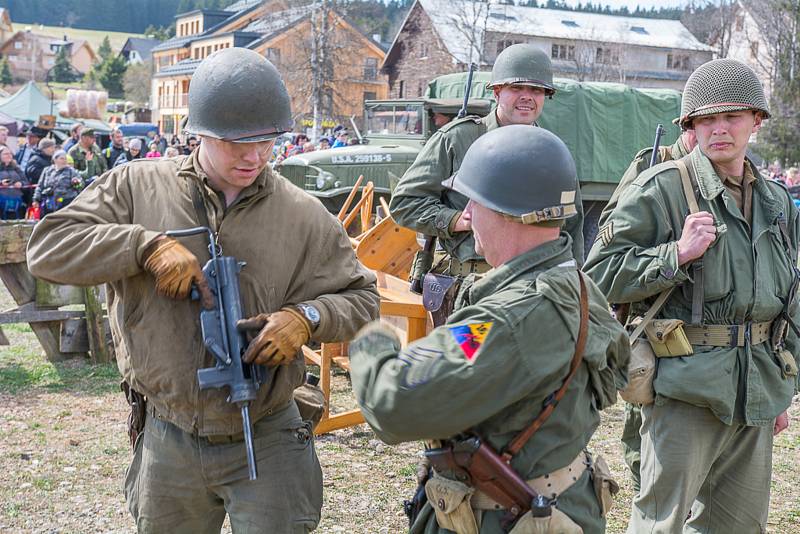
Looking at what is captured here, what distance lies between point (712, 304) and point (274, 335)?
177 centimetres

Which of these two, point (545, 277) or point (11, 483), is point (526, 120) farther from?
point (11, 483)

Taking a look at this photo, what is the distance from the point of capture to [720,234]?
356cm

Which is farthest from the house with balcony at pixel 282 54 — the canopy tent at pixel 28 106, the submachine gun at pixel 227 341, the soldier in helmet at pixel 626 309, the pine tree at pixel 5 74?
the submachine gun at pixel 227 341

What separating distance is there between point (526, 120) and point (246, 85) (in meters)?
2.37

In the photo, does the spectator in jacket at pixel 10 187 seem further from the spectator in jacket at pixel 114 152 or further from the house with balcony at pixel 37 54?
the house with balcony at pixel 37 54

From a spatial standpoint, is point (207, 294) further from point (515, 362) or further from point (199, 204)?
point (515, 362)

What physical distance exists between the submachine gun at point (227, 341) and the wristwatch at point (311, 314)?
0.20 m

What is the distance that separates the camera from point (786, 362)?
12.0 ft

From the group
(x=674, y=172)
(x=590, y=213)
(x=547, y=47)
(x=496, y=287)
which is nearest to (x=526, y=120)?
(x=674, y=172)

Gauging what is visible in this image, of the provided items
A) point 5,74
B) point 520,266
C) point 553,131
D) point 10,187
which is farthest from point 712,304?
point 5,74

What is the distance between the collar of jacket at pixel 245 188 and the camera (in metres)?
2.97

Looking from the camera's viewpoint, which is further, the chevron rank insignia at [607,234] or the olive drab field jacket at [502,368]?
the chevron rank insignia at [607,234]

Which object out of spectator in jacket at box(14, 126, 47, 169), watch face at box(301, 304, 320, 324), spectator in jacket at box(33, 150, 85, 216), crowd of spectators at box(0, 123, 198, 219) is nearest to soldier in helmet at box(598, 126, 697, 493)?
watch face at box(301, 304, 320, 324)

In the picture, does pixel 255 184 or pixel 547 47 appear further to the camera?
pixel 547 47
